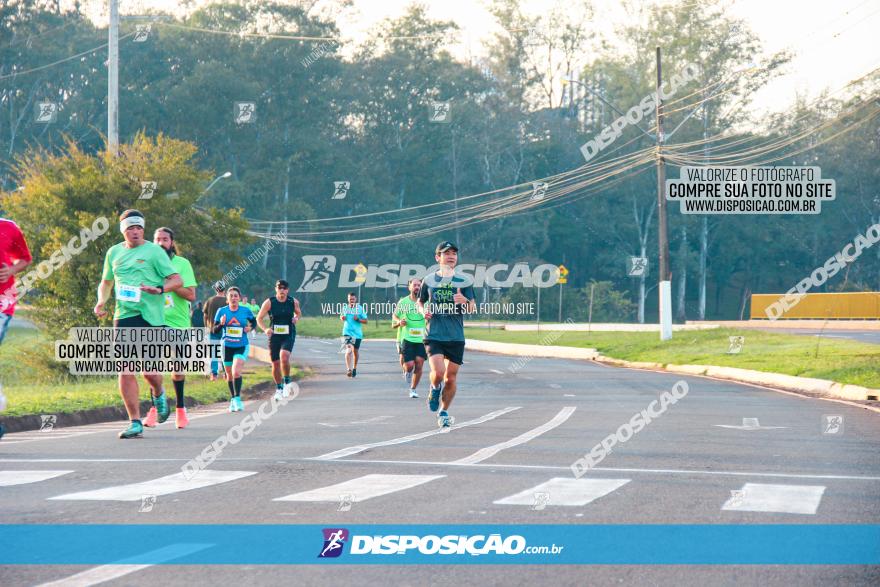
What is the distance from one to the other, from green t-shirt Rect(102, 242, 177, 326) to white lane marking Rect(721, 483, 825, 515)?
258 inches

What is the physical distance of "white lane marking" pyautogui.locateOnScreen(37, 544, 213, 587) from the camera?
5664 mm

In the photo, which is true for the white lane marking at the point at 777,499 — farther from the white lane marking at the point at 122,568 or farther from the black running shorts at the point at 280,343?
the black running shorts at the point at 280,343

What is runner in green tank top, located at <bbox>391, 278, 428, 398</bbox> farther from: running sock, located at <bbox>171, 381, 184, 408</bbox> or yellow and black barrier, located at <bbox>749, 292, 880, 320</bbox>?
yellow and black barrier, located at <bbox>749, 292, 880, 320</bbox>

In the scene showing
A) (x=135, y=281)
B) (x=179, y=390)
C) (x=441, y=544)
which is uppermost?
(x=135, y=281)

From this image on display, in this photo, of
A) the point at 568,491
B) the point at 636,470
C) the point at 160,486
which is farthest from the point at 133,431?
the point at 568,491

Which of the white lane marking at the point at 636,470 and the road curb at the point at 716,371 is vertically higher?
the white lane marking at the point at 636,470

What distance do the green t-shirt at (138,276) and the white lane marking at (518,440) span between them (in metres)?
3.82

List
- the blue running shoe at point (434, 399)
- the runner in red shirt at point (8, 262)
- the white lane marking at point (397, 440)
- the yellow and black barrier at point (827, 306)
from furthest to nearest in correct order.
Answer: 1. the yellow and black barrier at point (827, 306)
2. the blue running shoe at point (434, 399)
3. the white lane marking at point (397, 440)
4. the runner in red shirt at point (8, 262)

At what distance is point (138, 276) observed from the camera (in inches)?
504

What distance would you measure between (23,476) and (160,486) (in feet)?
4.74

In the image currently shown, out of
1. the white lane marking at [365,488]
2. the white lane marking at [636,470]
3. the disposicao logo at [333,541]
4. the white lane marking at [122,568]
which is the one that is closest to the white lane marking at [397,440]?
the white lane marking at [636,470]

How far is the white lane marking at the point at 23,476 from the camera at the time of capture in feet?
30.5

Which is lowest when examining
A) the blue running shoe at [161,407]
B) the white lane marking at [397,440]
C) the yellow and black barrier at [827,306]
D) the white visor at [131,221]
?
the white lane marking at [397,440]

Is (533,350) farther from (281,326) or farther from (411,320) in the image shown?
(281,326)
